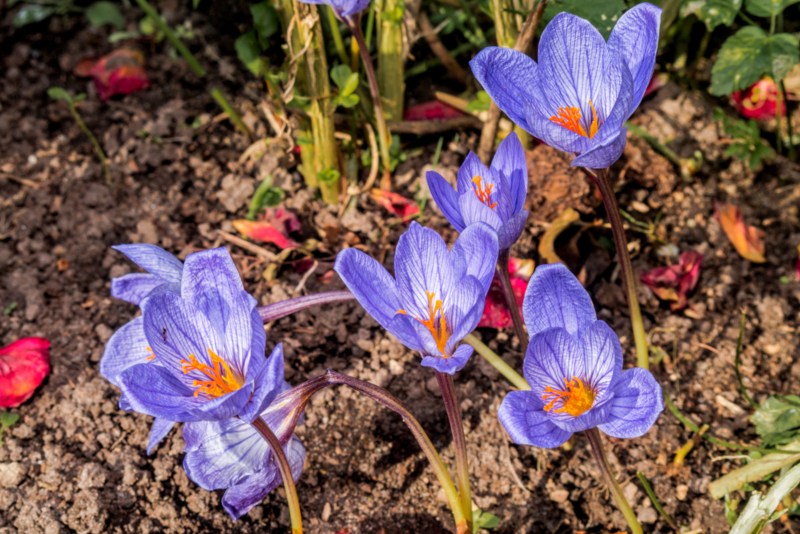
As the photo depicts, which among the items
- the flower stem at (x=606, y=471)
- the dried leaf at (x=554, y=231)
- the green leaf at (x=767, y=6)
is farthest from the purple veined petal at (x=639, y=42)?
the green leaf at (x=767, y=6)

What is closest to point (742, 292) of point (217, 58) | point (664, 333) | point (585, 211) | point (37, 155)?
point (664, 333)

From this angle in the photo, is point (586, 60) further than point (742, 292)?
No

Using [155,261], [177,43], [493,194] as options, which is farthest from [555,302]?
[177,43]

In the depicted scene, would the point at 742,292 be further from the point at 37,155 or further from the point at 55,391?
the point at 37,155

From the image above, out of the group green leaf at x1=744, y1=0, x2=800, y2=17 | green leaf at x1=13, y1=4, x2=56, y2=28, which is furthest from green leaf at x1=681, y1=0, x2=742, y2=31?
green leaf at x1=13, y1=4, x2=56, y2=28

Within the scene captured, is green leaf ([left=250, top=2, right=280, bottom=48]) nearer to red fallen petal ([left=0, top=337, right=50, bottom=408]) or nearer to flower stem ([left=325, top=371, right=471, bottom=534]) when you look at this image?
red fallen petal ([left=0, top=337, right=50, bottom=408])

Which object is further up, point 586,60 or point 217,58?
point 586,60

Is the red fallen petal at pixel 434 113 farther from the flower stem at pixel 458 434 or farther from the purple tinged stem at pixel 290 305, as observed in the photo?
the flower stem at pixel 458 434
